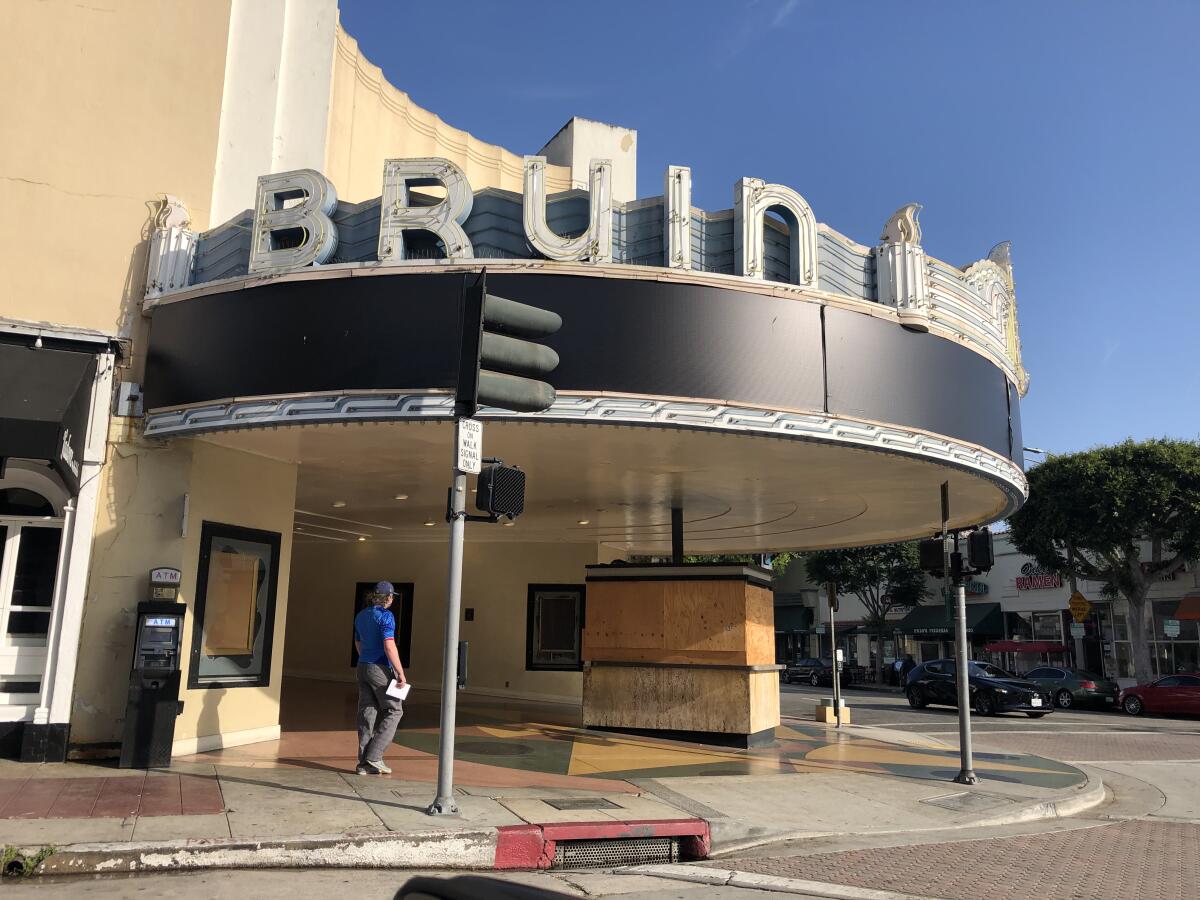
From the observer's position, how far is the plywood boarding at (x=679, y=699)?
13.3 metres

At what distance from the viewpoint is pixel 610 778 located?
989 centimetres

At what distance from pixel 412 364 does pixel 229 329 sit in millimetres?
2279

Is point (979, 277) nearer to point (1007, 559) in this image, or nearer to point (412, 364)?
point (412, 364)

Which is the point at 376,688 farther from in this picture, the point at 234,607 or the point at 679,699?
the point at 679,699

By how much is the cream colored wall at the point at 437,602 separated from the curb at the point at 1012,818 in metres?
10.3

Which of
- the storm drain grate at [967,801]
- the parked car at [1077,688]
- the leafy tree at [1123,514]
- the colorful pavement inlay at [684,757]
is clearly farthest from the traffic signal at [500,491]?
the leafy tree at [1123,514]

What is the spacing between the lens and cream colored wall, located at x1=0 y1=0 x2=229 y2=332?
35.7ft

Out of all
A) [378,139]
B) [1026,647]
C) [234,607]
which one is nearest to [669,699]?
[234,607]

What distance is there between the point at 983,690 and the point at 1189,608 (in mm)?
13190

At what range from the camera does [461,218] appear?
32.7ft

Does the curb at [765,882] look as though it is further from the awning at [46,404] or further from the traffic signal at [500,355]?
the awning at [46,404]

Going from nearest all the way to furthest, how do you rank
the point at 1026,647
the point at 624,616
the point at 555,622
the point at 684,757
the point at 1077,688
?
the point at 684,757
the point at 624,616
the point at 555,622
the point at 1077,688
the point at 1026,647

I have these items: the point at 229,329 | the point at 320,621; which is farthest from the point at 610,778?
the point at 320,621

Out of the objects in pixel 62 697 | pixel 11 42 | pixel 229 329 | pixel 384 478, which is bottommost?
pixel 62 697
